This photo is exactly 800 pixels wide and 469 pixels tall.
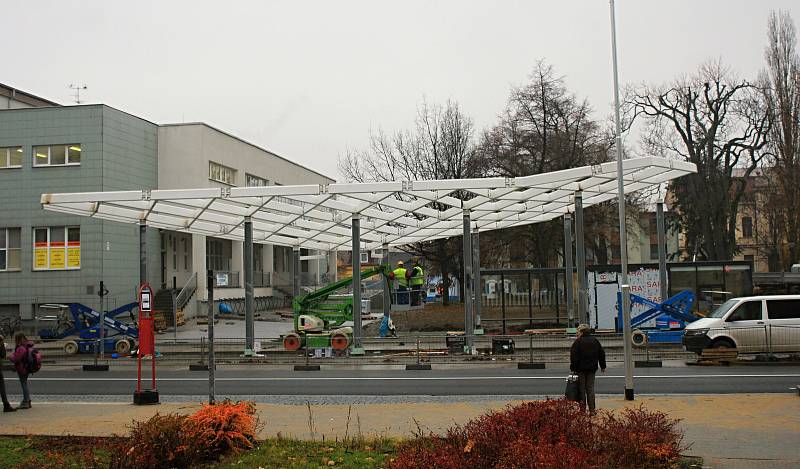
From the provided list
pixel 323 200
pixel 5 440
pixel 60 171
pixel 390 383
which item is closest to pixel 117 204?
pixel 323 200

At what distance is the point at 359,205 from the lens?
84.7 feet

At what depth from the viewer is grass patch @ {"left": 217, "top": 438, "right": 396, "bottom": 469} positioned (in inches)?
364

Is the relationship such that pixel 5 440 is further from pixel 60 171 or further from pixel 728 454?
pixel 60 171

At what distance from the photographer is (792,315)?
75.2 feet

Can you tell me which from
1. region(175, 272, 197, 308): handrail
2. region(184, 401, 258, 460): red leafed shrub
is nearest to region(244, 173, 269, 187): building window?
region(175, 272, 197, 308): handrail

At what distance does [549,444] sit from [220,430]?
14.6 ft

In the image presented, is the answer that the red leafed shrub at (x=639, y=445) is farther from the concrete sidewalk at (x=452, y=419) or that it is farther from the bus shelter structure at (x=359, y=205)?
the bus shelter structure at (x=359, y=205)

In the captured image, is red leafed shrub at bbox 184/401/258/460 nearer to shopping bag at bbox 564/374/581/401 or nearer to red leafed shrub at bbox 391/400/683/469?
red leafed shrub at bbox 391/400/683/469

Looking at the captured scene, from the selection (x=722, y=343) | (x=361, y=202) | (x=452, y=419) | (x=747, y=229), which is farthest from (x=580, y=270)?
(x=747, y=229)

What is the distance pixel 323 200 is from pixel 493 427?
17.1 m

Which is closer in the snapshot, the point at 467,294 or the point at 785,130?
the point at 467,294

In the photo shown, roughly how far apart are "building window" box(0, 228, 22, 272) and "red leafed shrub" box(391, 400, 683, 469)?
129 feet

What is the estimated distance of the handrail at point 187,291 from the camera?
46625 mm

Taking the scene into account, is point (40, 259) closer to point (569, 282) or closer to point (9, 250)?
point (9, 250)
